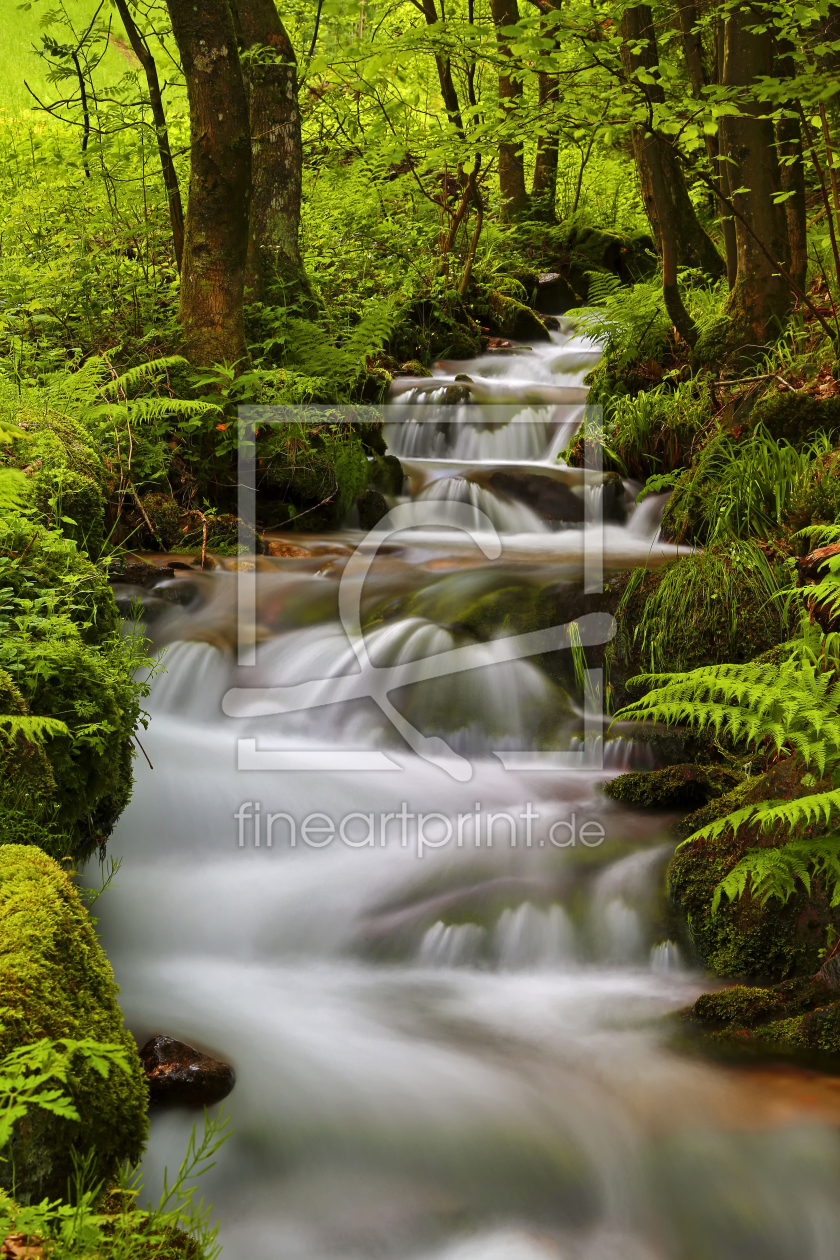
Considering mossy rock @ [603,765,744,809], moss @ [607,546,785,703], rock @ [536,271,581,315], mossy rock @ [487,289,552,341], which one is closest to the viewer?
mossy rock @ [603,765,744,809]

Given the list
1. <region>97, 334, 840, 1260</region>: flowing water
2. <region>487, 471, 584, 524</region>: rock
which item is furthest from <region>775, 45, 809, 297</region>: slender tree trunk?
<region>487, 471, 584, 524</region>: rock

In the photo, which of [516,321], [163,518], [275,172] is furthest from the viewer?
[516,321]

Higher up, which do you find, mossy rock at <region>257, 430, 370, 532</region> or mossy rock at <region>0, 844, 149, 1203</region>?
mossy rock at <region>257, 430, 370, 532</region>

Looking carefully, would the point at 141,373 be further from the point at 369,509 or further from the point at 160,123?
the point at 160,123

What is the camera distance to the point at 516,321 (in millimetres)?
11938

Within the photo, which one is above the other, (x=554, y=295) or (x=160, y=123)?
(x=160, y=123)

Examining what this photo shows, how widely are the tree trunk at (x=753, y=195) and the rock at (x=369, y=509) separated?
3.20m

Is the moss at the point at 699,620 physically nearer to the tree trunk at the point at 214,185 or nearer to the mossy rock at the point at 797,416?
the mossy rock at the point at 797,416

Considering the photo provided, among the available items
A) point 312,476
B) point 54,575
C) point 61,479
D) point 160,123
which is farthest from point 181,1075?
point 160,123

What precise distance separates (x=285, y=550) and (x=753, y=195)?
14.7 ft

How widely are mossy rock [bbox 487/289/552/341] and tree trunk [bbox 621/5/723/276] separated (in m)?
1.92

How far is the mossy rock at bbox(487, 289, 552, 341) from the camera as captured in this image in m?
11.9

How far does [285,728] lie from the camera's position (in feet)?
17.4

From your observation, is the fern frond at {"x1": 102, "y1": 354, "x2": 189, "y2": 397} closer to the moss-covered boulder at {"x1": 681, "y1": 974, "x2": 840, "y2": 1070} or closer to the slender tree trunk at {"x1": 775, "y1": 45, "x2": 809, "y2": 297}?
the slender tree trunk at {"x1": 775, "y1": 45, "x2": 809, "y2": 297}
